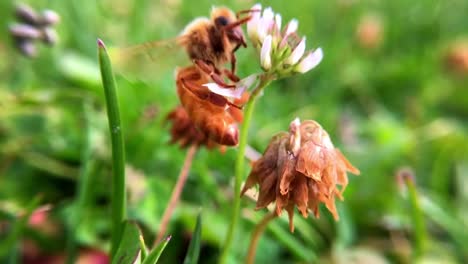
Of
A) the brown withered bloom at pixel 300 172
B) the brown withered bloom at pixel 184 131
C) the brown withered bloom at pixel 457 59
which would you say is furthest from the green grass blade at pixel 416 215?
the brown withered bloom at pixel 457 59

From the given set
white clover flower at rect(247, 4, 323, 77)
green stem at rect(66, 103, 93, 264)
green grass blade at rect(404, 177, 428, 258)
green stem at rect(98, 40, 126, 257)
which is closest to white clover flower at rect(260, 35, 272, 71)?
white clover flower at rect(247, 4, 323, 77)

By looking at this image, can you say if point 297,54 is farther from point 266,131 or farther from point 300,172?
point 266,131

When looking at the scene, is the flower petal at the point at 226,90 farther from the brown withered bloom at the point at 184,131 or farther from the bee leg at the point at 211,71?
the brown withered bloom at the point at 184,131

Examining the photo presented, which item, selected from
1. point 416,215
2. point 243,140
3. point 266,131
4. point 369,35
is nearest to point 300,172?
point 243,140

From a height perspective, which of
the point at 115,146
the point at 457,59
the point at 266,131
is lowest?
the point at 115,146

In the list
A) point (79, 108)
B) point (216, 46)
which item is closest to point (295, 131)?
point (216, 46)

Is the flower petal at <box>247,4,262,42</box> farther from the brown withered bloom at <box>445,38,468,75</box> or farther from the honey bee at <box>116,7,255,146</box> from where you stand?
the brown withered bloom at <box>445,38,468,75</box>

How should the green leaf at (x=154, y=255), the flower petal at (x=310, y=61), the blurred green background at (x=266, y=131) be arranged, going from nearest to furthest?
the green leaf at (x=154, y=255), the flower petal at (x=310, y=61), the blurred green background at (x=266, y=131)
